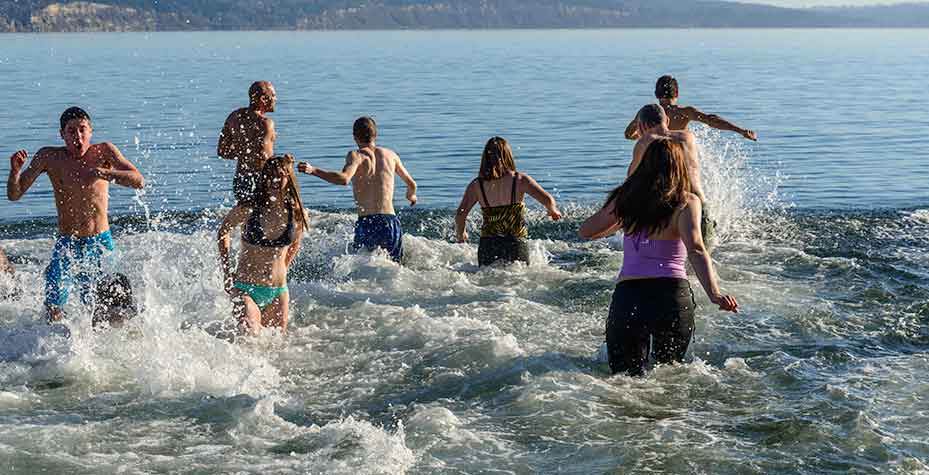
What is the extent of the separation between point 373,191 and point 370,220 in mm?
340

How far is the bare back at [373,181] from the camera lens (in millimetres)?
11469

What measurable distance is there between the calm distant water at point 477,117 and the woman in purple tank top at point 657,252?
455 inches

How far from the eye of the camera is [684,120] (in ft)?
38.4

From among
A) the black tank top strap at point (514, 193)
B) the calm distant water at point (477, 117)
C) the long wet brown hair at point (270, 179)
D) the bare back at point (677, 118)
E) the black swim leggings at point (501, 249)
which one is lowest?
the calm distant water at point (477, 117)

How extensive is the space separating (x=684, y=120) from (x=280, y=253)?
17.1 ft

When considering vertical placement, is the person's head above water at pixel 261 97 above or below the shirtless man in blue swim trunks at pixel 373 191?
above

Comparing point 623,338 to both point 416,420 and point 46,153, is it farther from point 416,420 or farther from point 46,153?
point 46,153

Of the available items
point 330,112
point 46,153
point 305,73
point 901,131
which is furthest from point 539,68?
point 46,153

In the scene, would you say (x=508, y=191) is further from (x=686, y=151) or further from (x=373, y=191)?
(x=686, y=151)

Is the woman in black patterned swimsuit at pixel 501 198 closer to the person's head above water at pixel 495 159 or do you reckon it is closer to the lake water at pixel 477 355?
the person's head above water at pixel 495 159

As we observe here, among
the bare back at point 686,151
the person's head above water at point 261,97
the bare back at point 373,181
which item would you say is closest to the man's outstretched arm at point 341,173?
the bare back at point 373,181

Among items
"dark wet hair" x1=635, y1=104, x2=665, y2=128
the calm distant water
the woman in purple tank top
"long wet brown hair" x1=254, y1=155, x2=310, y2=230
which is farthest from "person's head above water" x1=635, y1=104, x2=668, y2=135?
the calm distant water

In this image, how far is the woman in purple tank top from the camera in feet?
22.0

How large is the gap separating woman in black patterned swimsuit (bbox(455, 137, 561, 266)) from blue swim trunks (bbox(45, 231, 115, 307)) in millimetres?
3677
